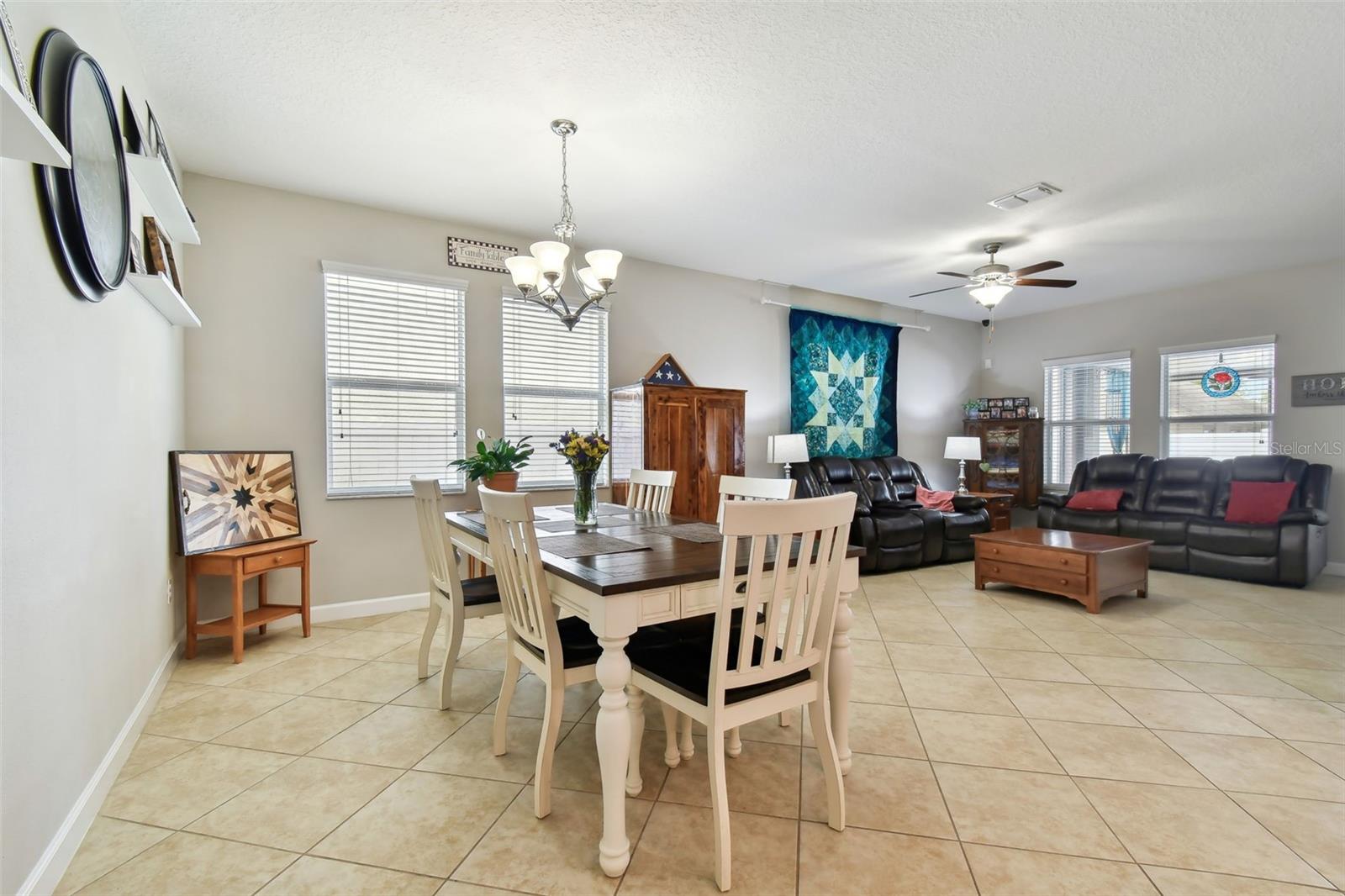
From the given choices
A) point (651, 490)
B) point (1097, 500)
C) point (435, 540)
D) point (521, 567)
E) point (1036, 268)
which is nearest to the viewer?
point (521, 567)

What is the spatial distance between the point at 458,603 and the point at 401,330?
239 cm

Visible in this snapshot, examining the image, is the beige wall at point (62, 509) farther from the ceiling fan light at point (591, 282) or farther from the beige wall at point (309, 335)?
the ceiling fan light at point (591, 282)

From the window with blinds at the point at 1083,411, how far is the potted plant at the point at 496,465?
638 cm

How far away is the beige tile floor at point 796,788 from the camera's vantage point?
1.58 meters

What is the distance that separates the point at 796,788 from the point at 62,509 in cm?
235

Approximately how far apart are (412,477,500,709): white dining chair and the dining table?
19 centimetres

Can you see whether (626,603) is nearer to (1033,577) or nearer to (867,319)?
(1033,577)

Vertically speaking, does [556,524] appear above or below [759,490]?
below

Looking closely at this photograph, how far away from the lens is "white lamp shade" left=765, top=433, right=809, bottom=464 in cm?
565

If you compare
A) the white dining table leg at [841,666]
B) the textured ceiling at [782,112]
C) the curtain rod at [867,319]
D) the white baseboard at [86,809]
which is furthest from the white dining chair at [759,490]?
the curtain rod at [867,319]

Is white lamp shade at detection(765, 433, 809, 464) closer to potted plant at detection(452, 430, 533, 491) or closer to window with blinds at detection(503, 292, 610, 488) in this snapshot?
window with blinds at detection(503, 292, 610, 488)

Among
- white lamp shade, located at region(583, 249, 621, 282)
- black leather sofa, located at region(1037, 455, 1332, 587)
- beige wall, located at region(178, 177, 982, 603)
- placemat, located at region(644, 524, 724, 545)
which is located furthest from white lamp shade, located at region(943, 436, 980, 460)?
white lamp shade, located at region(583, 249, 621, 282)

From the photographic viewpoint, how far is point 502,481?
4070mm

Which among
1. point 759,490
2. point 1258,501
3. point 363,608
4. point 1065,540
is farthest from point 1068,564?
point 363,608
